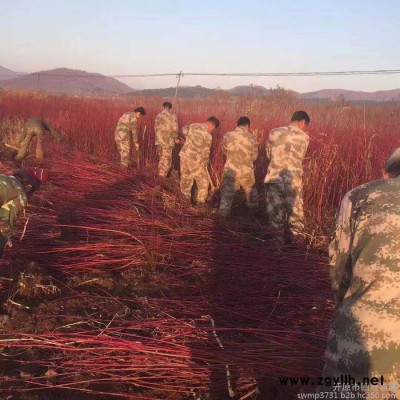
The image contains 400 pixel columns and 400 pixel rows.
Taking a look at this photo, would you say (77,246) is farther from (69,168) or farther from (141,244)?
(69,168)

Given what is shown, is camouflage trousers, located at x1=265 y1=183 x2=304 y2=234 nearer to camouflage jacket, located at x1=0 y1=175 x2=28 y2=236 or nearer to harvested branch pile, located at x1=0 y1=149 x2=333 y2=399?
harvested branch pile, located at x1=0 y1=149 x2=333 y2=399

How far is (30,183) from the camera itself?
317 centimetres

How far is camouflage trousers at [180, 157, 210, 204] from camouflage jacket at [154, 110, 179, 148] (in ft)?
4.75

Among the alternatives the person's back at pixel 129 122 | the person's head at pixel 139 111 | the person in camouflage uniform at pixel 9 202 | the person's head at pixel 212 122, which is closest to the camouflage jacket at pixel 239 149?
the person's head at pixel 212 122

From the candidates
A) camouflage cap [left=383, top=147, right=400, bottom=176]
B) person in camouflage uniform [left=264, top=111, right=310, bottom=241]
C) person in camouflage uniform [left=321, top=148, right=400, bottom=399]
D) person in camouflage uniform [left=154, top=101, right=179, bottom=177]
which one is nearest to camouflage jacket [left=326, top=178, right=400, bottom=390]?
person in camouflage uniform [left=321, top=148, right=400, bottom=399]

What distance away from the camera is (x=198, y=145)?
6.36 meters

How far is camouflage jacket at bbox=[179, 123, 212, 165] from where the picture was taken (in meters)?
6.32

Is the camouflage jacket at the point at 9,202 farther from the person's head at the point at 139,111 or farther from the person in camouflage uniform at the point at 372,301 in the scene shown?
the person's head at the point at 139,111

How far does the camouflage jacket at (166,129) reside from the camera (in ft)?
25.8

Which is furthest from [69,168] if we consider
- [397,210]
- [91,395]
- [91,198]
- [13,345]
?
[397,210]

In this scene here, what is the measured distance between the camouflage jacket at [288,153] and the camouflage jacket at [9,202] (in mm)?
2916

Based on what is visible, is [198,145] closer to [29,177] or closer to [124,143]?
[124,143]

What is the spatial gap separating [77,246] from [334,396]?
321 cm

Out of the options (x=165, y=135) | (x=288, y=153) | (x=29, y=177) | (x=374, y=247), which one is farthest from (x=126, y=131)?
(x=374, y=247)
